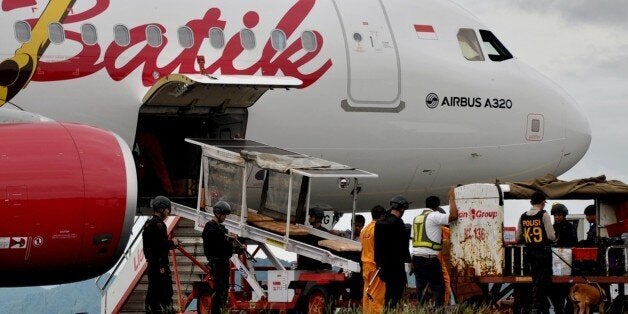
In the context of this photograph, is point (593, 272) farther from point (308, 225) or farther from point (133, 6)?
point (133, 6)

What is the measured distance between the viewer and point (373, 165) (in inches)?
866

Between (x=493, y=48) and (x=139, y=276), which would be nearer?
(x=139, y=276)

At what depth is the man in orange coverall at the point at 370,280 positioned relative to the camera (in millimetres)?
16745

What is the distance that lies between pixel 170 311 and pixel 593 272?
5322 mm

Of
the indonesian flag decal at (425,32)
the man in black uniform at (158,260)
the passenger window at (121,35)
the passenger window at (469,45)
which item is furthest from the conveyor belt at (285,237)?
the passenger window at (469,45)

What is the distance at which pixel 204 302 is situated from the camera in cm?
1833

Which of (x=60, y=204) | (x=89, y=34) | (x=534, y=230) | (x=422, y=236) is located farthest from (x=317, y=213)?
(x=60, y=204)

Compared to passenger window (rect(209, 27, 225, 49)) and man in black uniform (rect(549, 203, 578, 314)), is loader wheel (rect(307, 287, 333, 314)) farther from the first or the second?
passenger window (rect(209, 27, 225, 49))

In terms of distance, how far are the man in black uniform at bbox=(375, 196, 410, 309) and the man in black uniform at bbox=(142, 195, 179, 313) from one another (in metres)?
2.49

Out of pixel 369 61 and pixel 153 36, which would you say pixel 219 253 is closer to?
pixel 153 36

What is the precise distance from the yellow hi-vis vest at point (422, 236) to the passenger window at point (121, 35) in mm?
4897

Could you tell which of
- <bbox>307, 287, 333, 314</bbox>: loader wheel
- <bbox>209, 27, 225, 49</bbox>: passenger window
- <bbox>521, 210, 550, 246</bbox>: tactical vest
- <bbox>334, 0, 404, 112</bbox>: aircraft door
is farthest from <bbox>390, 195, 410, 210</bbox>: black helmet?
<bbox>209, 27, 225, 49</bbox>: passenger window

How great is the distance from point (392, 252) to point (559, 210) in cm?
345

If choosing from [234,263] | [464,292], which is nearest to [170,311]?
[234,263]
